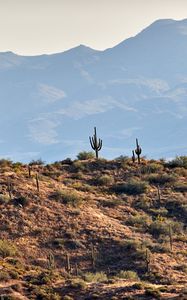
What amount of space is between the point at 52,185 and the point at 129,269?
13.8 meters

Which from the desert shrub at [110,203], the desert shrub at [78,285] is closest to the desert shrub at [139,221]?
the desert shrub at [110,203]

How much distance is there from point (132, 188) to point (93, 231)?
1016 cm

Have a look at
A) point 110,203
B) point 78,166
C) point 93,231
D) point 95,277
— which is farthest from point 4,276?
point 78,166

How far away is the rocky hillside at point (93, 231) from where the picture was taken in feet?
108

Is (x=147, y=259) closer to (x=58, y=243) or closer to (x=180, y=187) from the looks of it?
(x=58, y=243)

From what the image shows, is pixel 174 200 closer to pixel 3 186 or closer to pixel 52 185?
pixel 52 185

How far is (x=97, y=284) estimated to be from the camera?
1304 inches

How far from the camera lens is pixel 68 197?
46969 millimetres

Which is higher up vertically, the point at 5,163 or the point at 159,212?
the point at 5,163

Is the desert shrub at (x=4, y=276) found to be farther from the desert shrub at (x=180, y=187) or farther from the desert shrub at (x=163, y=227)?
the desert shrub at (x=180, y=187)

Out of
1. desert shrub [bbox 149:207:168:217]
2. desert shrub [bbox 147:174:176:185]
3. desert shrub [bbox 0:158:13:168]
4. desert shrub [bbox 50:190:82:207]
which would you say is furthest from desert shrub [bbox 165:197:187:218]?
desert shrub [bbox 0:158:13:168]

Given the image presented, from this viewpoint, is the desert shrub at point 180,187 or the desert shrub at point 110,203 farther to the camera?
the desert shrub at point 180,187

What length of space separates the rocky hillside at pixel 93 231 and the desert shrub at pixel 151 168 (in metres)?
0.05

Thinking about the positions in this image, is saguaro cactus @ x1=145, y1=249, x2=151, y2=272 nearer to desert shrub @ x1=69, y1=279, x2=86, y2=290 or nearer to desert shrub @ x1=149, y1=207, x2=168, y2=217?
desert shrub @ x1=69, y1=279, x2=86, y2=290
